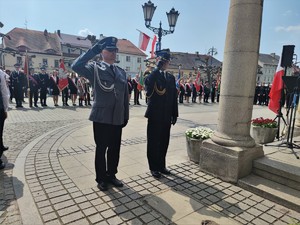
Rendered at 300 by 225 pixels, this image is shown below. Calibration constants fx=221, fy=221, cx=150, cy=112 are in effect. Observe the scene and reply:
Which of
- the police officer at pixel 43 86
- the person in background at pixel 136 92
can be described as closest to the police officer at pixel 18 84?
the police officer at pixel 43 86

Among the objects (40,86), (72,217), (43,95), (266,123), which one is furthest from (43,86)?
(72,217)

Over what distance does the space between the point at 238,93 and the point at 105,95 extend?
2243 mm

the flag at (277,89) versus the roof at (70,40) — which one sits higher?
the roof at (70,40)

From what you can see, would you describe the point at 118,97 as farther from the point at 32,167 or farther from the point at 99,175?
the point at 32,167

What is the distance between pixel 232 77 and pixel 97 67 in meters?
2.28

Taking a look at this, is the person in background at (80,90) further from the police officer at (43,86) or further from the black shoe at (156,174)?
the black shoe at (156,174)

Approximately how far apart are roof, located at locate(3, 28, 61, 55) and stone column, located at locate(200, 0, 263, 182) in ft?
169

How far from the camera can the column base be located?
3725 mm

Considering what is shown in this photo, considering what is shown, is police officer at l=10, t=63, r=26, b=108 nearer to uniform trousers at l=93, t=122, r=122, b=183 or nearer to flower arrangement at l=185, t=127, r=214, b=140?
uniform trousers at l=93, t=122, r=122, b=183

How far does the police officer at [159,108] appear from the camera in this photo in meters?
3.91

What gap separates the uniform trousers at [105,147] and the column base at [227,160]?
1710 mm

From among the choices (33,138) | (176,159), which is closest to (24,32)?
(33,138)

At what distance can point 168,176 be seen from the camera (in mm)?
4016

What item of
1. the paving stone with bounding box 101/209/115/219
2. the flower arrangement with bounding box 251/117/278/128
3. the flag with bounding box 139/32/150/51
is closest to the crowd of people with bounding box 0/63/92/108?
the flag with bounding box 139/32/150/51
